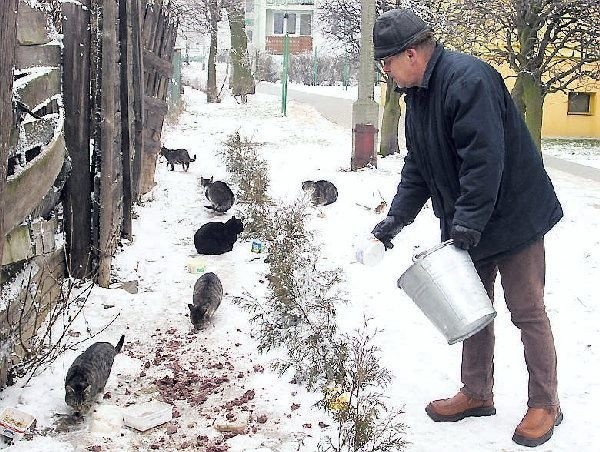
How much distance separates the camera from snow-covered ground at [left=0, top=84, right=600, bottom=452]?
150 inches

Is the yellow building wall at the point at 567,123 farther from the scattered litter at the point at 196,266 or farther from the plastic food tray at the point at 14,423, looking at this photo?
the plastic food tray at the point at 14,423

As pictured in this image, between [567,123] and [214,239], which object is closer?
[214,239]

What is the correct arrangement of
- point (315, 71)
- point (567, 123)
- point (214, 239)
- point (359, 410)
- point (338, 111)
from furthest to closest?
point (315, 71) → point (338, 111) → point (567, 123) → point (214, 239) → point (359, 410)

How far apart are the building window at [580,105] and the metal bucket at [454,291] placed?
1817cm

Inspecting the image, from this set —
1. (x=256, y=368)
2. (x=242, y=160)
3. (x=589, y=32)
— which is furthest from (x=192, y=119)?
(x=256, y=368)

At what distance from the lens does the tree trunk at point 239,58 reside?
27047 mm

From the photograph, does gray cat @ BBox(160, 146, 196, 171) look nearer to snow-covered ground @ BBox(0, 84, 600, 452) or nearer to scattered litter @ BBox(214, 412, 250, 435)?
snow-covered ground @ BBox(0, 84, 600, 452)

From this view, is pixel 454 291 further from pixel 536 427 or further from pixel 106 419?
pixel 106 419

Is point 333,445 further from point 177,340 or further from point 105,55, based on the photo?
point 105,55

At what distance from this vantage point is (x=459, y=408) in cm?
395

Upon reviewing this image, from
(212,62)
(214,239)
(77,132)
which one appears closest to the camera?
(77,132)

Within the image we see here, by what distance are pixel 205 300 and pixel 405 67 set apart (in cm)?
272

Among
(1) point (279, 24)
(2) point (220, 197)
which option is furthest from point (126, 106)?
(1) point (279, 24)

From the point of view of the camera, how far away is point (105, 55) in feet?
19.0
